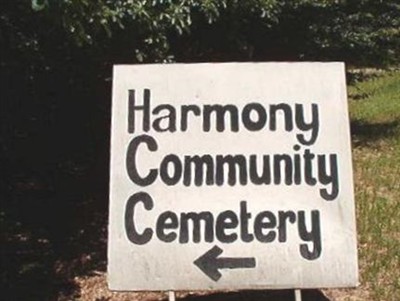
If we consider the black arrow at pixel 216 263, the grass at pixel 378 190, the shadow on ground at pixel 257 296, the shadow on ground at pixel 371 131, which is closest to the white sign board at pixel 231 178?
the black arrow at pixel 216 263

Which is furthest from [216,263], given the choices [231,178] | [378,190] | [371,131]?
[371,131]

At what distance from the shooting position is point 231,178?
14.0 ft

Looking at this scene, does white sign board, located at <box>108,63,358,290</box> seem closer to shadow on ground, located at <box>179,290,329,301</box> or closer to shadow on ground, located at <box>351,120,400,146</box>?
shadow on ground, located at <box>179,290,329,301</box>

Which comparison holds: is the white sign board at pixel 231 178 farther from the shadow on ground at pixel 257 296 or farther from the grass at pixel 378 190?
the grass at pixel 378 190

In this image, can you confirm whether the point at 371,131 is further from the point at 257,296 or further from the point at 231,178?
the point at 231,178

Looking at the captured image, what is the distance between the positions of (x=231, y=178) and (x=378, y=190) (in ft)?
12.1

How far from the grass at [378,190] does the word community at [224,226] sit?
1392 mm

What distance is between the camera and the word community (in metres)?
4.19

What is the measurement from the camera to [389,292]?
543cm

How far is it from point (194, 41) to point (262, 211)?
4.35 meters

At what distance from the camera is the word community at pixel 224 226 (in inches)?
165

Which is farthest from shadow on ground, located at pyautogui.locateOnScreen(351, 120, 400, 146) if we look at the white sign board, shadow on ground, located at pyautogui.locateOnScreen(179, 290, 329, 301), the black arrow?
the black arrow

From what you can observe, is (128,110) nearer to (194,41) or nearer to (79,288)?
(79,288)

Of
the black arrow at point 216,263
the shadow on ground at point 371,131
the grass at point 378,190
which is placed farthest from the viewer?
the shadow on ground at point 371,131
